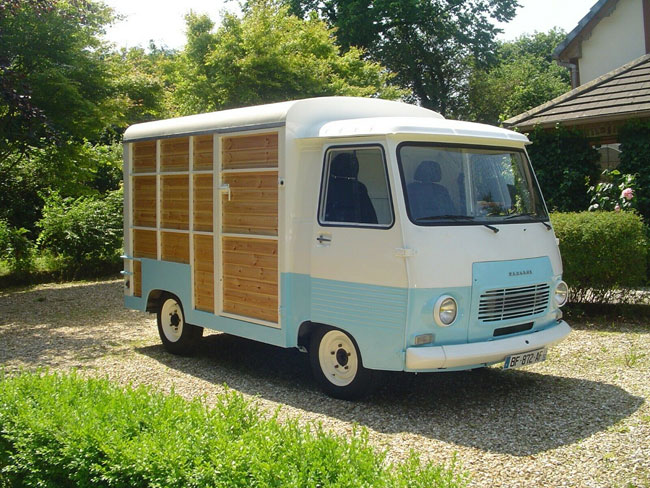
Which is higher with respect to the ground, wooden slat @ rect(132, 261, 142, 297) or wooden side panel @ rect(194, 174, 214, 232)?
wooden side panel @ rect(194, 174, 214, 232)

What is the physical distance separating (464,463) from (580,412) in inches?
65.5

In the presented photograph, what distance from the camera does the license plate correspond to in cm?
641

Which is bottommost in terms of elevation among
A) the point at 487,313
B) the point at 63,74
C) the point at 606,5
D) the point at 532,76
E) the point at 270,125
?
the point at 487,313

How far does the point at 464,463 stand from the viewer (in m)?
5.12

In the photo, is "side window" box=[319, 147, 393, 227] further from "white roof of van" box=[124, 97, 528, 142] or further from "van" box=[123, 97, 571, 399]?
"white roof of van" box=[124, 97, 528, 142]

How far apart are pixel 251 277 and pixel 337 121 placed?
1903mm

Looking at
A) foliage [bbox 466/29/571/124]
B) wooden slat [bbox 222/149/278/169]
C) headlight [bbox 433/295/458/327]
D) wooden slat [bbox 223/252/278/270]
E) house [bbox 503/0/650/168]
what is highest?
foliage [bbox 466/29/571/124]

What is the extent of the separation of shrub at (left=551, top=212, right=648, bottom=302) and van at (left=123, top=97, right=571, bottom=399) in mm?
2839

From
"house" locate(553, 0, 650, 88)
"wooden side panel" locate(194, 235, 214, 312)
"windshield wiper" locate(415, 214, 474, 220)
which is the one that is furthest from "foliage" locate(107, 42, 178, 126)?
"windshield wiper" locate(415, 214, 474, 220)

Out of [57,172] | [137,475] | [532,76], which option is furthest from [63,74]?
[532,76]

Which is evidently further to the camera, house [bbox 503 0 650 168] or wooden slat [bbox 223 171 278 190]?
house [bbox 503 0 650 168]

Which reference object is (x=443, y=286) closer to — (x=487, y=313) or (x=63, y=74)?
(x=487, y=313)

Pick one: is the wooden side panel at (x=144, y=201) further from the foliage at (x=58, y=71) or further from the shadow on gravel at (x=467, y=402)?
the foliage at (x=58, y=71)

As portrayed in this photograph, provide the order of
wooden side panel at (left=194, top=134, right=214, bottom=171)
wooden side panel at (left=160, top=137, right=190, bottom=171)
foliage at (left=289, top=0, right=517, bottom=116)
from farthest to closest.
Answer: foliage at (left=289, top=0, right=517, bottom=116)
wooden side panel at (left=160, top=137, right=190, bottom=171)
wooden side panel at (left=194, top=134, right=214, bottom=171)
